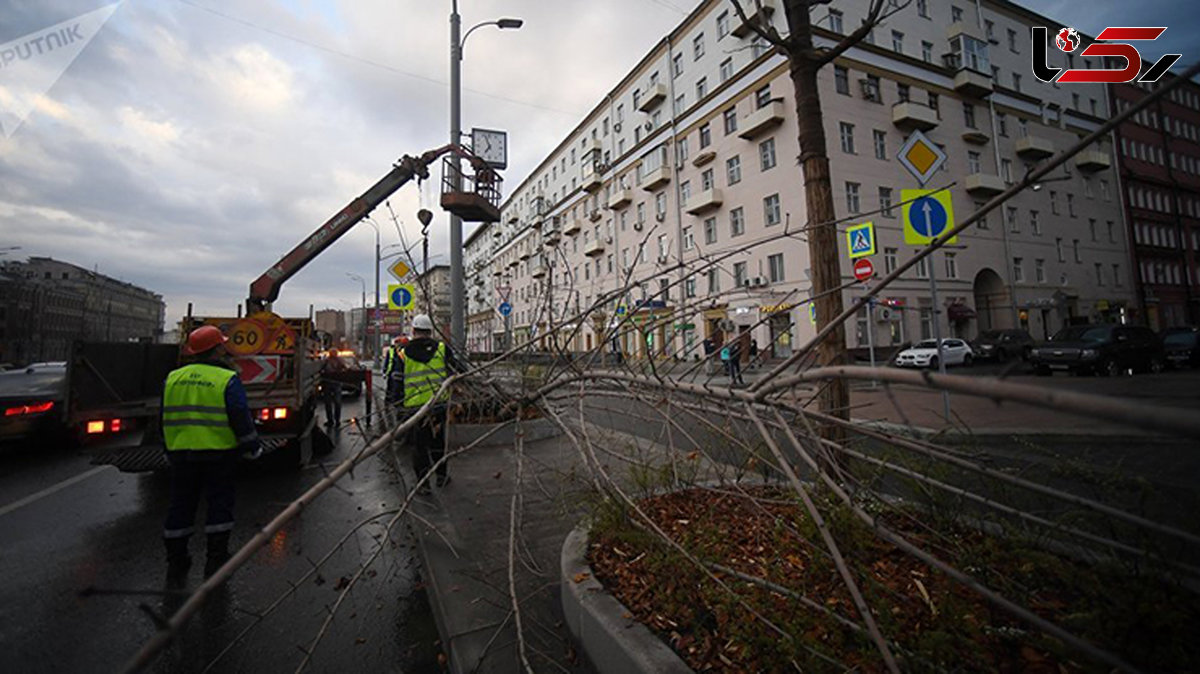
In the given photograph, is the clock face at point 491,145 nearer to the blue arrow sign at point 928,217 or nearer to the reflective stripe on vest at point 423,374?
the reflective stripe on vest at point 423,374

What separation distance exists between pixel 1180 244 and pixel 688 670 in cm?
5473

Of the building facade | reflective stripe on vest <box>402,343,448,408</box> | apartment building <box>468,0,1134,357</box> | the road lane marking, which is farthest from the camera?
the building facade

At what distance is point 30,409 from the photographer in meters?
6.87

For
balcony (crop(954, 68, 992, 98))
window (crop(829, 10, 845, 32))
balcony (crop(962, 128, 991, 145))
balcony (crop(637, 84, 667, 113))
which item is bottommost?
balcony (crop(962, 128, 991, 145))

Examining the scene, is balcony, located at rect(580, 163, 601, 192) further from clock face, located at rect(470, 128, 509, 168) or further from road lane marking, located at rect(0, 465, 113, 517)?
road lane marking, located at rect(0, 465, 113, 517)

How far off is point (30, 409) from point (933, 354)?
23.4 metres

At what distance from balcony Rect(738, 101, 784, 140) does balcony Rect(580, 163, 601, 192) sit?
1415 centimetres

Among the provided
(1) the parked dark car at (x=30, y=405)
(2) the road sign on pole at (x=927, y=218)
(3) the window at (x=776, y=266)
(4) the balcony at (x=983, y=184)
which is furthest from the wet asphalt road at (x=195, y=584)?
(4) the balcony at (x=983, y=184)

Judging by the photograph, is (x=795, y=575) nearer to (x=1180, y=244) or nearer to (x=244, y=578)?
(x=244, y=578)

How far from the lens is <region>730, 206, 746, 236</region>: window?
24.5 meters

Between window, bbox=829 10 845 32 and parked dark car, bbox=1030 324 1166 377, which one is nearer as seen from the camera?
parked dark car, bbox=1030 324 1166 377

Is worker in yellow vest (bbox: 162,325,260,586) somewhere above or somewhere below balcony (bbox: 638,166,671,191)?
below

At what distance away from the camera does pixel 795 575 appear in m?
2.30

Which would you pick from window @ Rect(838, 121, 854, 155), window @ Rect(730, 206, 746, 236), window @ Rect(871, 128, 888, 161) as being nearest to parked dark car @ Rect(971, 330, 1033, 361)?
window @ Rect(871, 128, 888, 161)
